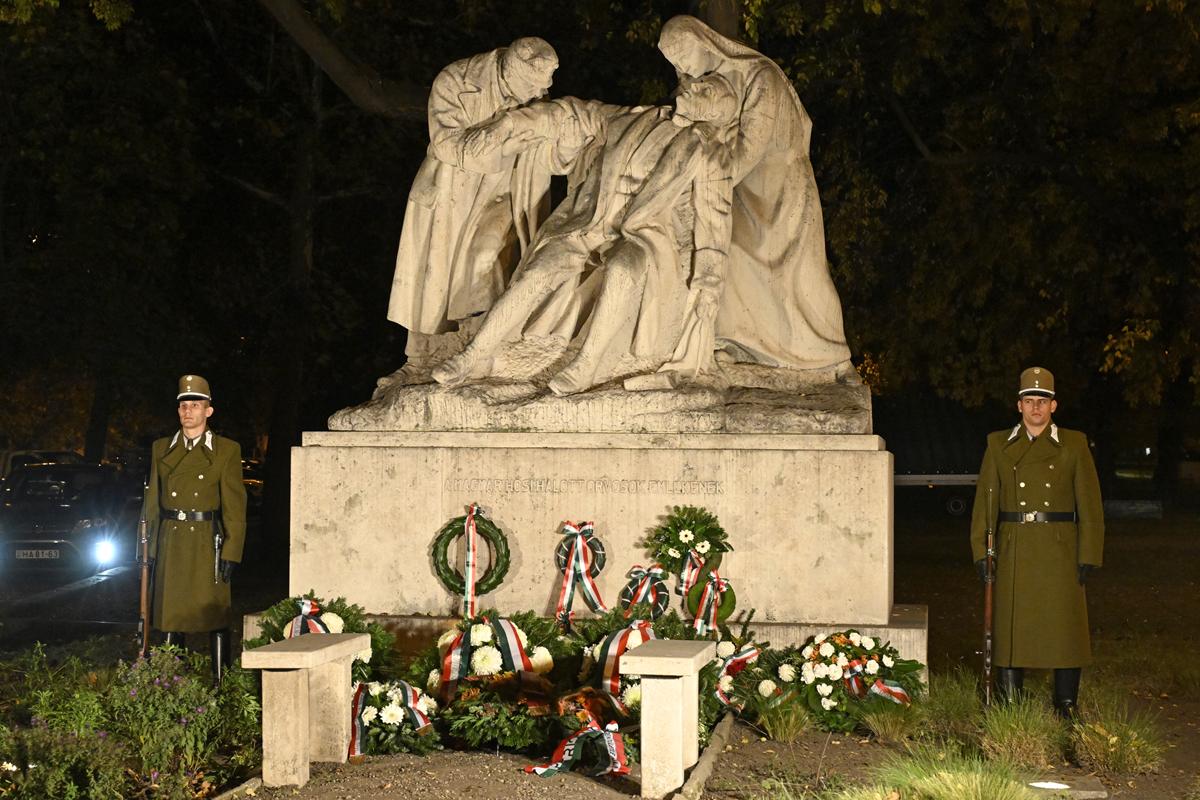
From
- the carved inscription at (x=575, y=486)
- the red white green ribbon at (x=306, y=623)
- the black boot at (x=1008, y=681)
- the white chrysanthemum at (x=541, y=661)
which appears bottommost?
the black boot at (x=1008, y=681)

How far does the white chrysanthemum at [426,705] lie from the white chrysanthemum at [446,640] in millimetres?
347

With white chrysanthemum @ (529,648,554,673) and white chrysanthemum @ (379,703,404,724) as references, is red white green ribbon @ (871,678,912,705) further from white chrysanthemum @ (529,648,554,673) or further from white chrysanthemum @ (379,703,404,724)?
white chrysanthemum @ (379,703,404,724)

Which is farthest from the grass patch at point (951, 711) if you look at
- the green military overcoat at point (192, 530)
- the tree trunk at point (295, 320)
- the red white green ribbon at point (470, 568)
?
the tree trunk at point (295, 320)

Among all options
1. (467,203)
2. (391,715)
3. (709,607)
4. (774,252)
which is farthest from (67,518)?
(391,715)

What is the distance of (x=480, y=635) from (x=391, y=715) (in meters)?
0.78

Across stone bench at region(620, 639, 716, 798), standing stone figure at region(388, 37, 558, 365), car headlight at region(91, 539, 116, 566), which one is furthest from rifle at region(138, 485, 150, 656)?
car headlight at region(91, 539, 116, 566)

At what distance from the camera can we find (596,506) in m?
9.45

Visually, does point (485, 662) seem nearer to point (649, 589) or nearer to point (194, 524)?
A: point (649, 589)

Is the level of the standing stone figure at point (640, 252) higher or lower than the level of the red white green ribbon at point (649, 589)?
higher

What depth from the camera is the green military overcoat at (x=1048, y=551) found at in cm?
820

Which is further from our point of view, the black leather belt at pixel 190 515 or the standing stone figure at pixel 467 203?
the standing stone figure at pixel 467 203

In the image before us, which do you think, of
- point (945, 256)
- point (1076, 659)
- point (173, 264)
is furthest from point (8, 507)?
point (1076, 659)

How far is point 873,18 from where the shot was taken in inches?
719

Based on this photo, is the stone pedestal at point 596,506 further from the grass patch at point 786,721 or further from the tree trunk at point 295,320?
the tree trunk at point 295,320
